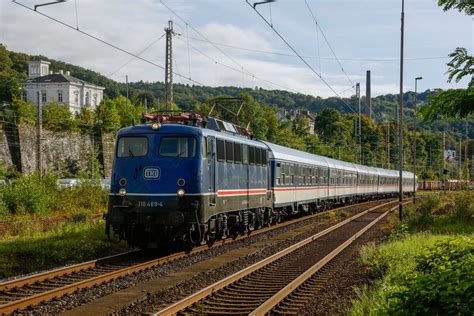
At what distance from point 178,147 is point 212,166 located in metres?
1.26

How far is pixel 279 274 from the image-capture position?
14.0 meters

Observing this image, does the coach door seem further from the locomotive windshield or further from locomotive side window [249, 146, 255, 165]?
locomotive side window [249, 146, 255, 165]

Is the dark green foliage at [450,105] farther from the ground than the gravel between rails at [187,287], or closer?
farther from the ground

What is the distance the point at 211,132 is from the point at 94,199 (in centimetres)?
1653

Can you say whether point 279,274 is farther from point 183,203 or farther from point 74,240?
point 74,240

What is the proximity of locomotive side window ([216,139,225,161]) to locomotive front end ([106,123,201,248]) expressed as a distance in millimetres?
1506

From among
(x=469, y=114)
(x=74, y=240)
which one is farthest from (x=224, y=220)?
(x=469, y=114)

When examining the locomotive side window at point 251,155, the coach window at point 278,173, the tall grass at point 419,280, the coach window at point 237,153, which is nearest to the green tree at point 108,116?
the coach window at point 278,173

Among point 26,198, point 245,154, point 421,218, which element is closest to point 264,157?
point 245,154

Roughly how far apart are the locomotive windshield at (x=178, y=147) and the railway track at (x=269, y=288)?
347cm

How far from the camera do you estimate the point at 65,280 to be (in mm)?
12484

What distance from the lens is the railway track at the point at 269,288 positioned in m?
10.1

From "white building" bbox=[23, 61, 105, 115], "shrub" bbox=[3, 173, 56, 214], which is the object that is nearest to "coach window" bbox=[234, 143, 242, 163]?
"shrub" bbox=[3, 173, 56, 214]

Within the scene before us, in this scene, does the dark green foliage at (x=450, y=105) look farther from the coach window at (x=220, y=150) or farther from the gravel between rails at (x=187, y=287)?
the coach window at (x=220, y=150)
